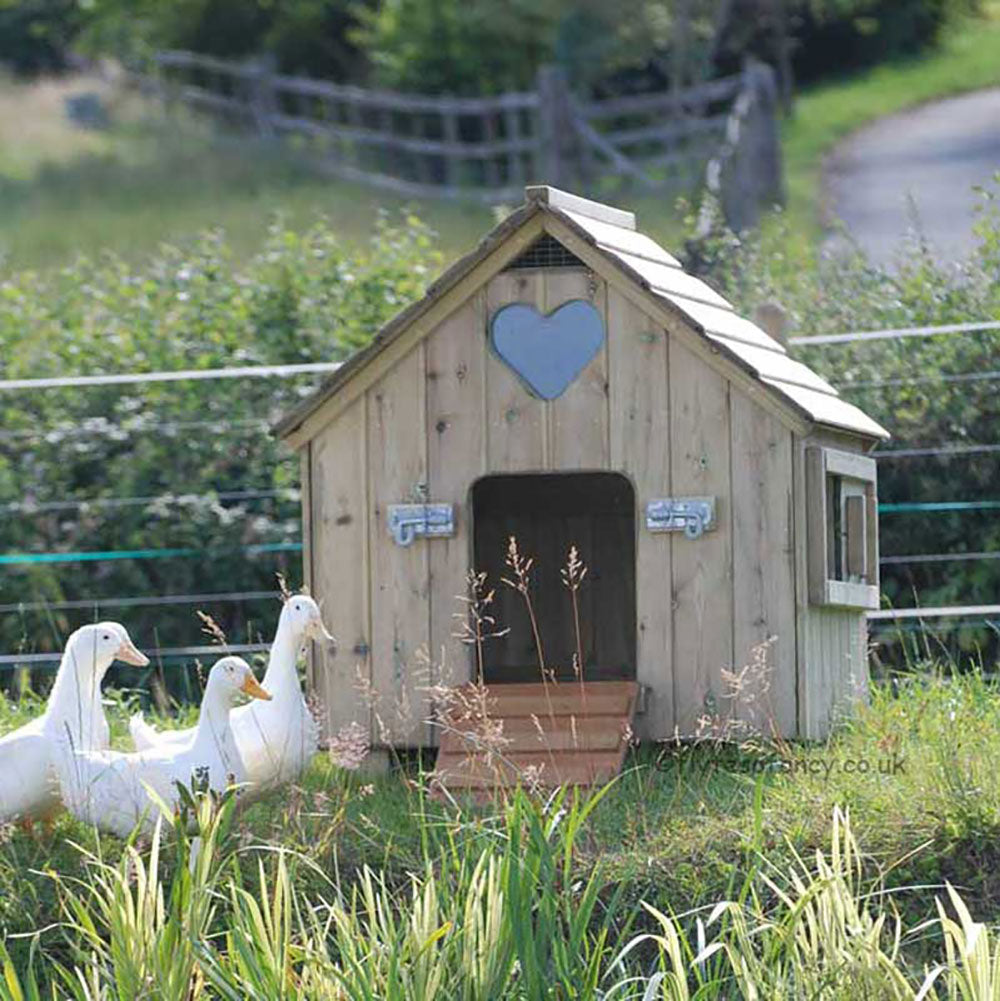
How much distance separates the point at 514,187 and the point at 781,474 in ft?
58.8

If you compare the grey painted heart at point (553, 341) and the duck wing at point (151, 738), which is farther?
the grey painted heart at point (553, 341)

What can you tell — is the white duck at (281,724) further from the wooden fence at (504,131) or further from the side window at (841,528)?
the wooden fence at (504,131)

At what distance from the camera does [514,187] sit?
25.3m

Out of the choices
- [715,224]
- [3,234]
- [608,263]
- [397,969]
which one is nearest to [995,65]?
[3,234]

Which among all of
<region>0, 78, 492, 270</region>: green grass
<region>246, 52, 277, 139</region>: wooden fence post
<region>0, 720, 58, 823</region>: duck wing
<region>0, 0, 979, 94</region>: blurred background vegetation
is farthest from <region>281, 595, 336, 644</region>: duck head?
<region>246, 52, 277, 139</region>: wooden fence post

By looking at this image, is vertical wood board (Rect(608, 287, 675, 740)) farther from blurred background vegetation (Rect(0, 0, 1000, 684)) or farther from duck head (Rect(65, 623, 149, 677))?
blurred background vegetation (Rect(0, 0, 1000, 684))

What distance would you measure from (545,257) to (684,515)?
3.23 feet

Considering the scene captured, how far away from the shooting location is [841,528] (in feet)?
26.6

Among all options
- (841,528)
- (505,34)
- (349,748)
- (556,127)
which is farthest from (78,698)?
(505,34)

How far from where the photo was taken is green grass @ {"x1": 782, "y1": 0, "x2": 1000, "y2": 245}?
26.2m

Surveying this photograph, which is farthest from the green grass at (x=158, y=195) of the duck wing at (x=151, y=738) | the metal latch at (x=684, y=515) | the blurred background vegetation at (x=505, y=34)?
the duck wing at (x=151, y=738)

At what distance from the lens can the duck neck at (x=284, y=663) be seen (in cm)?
738

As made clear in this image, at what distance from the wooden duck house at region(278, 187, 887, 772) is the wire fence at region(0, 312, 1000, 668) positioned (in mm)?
1747

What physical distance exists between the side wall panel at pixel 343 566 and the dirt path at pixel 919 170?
33.6ft
